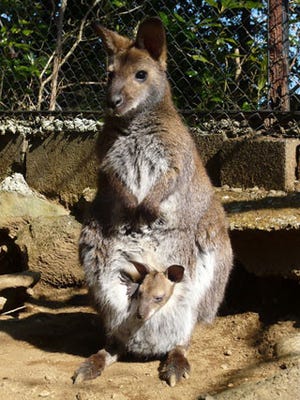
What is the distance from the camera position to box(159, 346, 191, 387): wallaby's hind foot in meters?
4.25

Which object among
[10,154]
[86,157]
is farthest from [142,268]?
[10,154]

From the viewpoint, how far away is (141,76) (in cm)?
466

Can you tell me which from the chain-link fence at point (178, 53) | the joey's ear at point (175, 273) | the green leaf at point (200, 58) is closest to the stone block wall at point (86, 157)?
the chain-link fence at point (178, 53)

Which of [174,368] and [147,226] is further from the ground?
[147,226]

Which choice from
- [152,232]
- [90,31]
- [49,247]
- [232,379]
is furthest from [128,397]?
[90,31]

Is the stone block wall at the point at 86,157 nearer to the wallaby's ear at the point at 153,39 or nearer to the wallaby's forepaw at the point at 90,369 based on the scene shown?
the wallaby's ear at the point at 153,39

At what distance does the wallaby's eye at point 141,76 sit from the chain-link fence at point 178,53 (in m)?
1.60

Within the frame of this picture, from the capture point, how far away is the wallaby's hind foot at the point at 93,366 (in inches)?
169

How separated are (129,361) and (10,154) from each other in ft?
12.5

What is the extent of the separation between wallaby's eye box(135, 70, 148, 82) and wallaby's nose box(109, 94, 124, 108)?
0.24m

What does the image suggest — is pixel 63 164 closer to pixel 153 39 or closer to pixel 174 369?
pixel 153 39

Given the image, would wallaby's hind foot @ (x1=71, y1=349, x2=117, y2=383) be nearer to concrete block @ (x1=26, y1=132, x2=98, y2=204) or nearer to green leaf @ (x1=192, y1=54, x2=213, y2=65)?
concrete block @ (x1=26, y1=132, x2=98, y2=204)

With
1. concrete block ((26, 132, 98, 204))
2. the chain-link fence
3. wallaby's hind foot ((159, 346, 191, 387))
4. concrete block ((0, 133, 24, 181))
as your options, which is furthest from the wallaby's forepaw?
concrete block ((0, 133, 24, 181))

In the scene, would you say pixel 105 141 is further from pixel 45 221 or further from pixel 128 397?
pixel 45 221
